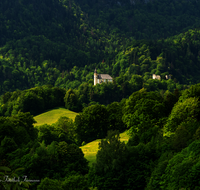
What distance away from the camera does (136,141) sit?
5609 cm

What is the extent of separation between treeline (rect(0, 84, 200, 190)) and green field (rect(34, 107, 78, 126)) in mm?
47941

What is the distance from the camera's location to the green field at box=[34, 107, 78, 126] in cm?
12344

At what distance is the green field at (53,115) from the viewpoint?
123 meters

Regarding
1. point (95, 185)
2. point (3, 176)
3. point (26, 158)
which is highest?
point (3, 176)

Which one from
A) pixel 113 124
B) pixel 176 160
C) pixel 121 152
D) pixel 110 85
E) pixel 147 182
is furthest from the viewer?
pixel 110 85

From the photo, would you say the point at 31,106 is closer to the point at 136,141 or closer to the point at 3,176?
the point at 136,141

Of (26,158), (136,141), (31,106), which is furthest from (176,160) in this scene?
(31,106)

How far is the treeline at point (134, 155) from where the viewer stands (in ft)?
127

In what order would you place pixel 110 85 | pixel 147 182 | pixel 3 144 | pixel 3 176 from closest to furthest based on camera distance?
pixel 3 176, pixel 147 182, pixel 3 144, pixel 110 85

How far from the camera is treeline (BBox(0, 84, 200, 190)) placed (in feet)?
127

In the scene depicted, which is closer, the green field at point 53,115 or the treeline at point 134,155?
the treeline at point 134,155

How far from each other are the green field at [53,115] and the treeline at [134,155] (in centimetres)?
4794

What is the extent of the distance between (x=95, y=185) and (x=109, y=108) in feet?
164

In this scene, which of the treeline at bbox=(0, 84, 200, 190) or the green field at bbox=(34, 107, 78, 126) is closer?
the treeline at bbox=(0, 84, 200, 190)
